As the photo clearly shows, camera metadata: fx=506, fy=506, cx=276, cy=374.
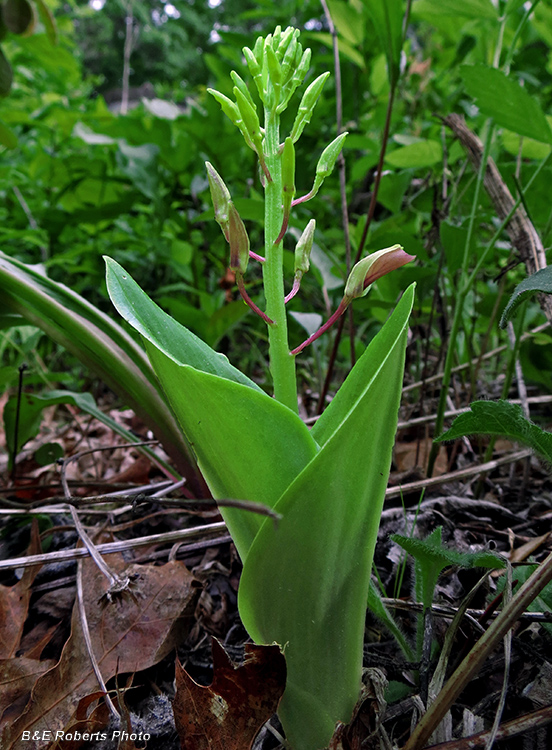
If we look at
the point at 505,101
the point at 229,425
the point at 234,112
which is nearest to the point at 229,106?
the point at 234,112

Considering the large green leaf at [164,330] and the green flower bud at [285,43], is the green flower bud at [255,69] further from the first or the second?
the large green leaf at [164,330]

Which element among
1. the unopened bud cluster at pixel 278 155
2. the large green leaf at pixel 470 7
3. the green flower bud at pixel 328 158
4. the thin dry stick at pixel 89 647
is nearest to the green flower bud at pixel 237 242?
the unopened bud cluster at pixel 278 155

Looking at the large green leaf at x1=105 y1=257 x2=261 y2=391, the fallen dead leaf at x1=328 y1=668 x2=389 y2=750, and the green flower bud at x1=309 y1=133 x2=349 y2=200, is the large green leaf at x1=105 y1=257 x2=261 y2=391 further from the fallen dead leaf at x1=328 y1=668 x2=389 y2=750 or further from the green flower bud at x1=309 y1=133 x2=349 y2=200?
the fallen dead leaf at x1=328 y1=668 x2=389 y2=750

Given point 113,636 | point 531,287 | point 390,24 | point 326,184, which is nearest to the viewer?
point 531,287

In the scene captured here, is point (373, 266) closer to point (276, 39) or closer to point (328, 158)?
point (328, 158)

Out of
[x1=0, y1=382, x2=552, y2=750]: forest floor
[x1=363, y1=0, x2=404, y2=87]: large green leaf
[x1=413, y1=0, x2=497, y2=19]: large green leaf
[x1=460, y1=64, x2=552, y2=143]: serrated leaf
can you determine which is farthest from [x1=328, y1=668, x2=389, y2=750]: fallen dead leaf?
[x1=413, y1=0, x2=497, y2=19]: large green leaf

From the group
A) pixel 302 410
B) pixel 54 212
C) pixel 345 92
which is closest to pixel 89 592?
pixel 302 410
